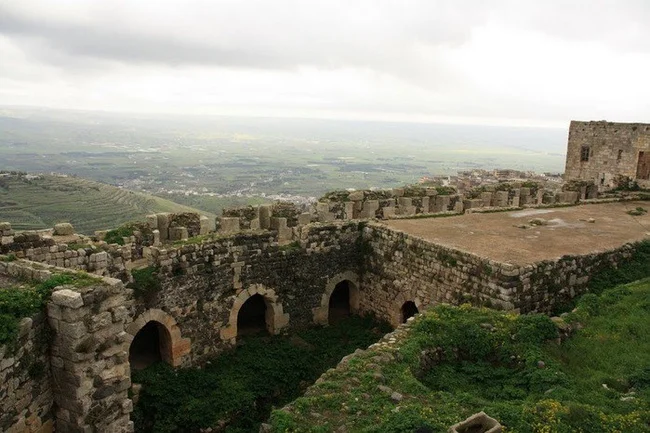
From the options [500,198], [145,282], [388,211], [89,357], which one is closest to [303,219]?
[388,211]

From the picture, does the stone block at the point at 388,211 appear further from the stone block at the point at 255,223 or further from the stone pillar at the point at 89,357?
the stone pillar at the point at 89,357

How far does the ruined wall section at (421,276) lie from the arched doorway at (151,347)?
22.0 feet

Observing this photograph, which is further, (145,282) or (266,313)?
(266,313)

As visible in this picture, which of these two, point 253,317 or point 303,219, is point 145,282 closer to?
point 253,317

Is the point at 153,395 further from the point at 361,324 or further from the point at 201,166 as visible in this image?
the point at 201,166

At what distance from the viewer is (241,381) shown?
1349cm

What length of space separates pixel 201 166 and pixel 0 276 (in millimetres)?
123946

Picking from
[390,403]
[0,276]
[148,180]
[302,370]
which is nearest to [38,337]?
[0,276]

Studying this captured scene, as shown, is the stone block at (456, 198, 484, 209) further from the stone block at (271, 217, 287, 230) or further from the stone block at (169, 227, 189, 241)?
the stone block at (169, 227, 189, 241)

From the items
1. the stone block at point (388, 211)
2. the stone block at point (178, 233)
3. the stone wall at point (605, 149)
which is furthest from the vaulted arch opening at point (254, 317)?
the stone wall at point (605, 149)

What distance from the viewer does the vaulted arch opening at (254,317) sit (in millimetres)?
15898

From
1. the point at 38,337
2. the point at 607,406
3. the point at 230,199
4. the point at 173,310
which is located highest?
the point at 38,337

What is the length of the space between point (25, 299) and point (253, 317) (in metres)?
9.78

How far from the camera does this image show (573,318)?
11.0 metres
